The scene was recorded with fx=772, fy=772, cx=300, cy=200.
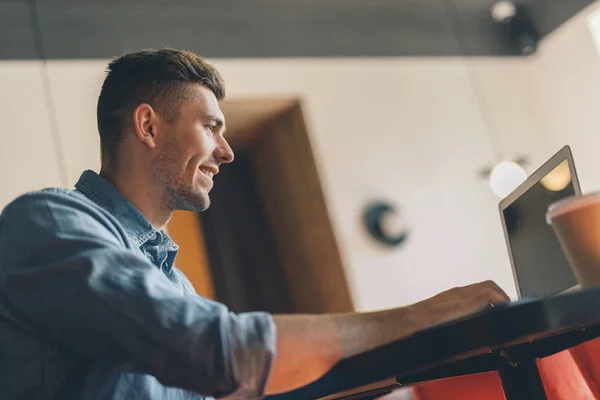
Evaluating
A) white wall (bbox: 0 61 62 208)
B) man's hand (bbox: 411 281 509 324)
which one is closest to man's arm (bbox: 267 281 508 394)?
man's hand (bbox: 411 281 509 324)

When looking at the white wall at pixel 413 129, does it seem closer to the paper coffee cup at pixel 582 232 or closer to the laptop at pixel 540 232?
the laptop at pixel 540 232

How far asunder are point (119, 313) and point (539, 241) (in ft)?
3.28

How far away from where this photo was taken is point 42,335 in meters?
1.03

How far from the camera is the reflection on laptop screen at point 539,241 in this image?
152 cm

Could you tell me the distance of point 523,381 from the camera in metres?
1.10

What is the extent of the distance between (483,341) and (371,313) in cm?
21

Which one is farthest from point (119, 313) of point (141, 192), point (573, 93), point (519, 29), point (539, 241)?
point (519, 29)

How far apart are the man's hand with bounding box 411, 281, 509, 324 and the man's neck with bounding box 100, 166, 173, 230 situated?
61cm

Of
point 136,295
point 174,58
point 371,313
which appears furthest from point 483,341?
point 174,58

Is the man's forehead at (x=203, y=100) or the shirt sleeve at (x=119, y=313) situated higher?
the man's forehead at (x=203, y=100)

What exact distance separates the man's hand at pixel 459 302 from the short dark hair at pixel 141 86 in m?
0.72

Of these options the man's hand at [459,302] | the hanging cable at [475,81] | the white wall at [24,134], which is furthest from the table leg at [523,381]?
the hanging cable at [475,81]

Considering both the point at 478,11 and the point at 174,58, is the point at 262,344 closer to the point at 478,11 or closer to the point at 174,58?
the point at 174,58

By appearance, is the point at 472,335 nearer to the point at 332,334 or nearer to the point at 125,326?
the point at 332,334
